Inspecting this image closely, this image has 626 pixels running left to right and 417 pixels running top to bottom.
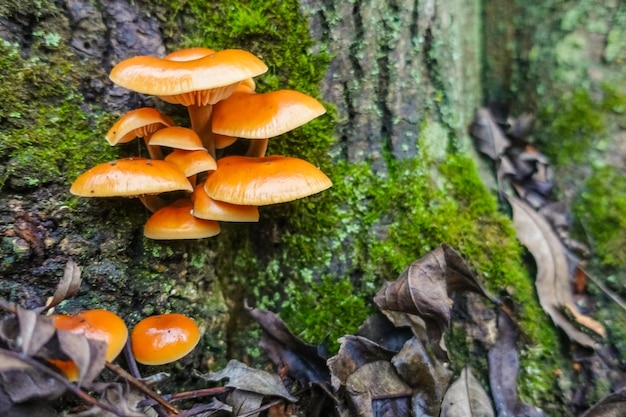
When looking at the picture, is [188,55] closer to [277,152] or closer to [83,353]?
[277,152]

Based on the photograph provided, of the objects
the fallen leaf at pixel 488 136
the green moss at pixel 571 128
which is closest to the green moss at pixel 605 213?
the green moss at pixel 571 128

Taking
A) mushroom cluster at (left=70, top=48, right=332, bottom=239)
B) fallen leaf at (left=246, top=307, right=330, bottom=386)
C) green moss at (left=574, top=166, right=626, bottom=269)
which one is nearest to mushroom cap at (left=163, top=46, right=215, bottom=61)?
mushroom cluster at (left=70, top=48, right=332, bottom=239)

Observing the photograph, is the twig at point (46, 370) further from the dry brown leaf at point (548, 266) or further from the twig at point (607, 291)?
the twig at point (607, 291)

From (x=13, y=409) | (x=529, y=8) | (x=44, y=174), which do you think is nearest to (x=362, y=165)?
(x=44, y=174)

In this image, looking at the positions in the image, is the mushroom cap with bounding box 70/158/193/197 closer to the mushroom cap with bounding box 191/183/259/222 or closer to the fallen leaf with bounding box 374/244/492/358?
the mushroom cap with bounding box 191/183/259/222

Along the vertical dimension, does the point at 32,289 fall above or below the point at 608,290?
above

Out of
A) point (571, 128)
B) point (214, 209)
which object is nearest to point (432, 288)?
point (214, 209)

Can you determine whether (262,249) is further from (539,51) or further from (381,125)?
(539,51)

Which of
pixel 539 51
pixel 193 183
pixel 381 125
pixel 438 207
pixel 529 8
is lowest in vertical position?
pixel 438 207
